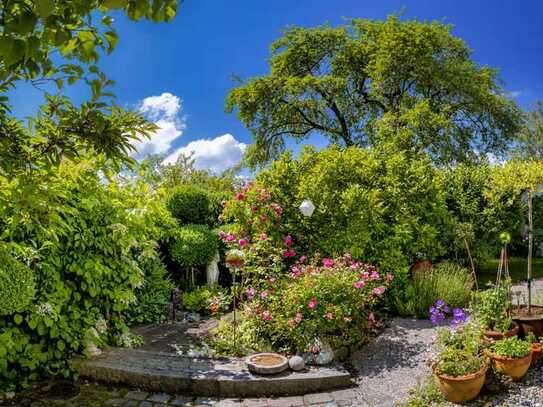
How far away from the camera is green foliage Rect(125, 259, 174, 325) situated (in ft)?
23.5

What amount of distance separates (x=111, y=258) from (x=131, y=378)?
149cm

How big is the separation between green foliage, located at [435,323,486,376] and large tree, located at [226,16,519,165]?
11.2 meters

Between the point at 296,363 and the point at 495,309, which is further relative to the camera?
the point at 495,309

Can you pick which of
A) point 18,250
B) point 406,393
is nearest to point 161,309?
point 18,250

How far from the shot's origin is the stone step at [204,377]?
4719 mm

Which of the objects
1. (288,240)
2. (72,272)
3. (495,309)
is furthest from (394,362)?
(72,272)

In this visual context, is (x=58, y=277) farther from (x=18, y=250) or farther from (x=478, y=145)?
(x=478, y=145)

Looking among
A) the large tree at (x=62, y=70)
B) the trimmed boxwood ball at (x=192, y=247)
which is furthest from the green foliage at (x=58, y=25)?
the trimmed boxwood ball at (x=192, y=247)

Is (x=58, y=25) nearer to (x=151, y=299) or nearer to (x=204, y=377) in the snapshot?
(x=204, y=377)

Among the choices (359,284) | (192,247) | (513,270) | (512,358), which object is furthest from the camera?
(513,270)

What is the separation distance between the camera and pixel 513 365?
452 centimetres

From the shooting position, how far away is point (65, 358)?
5.13 metres

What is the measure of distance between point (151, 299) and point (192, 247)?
1.67m

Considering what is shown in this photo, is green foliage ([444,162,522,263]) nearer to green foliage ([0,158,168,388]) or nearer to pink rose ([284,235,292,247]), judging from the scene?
pink rose ([284,235,292,247])
